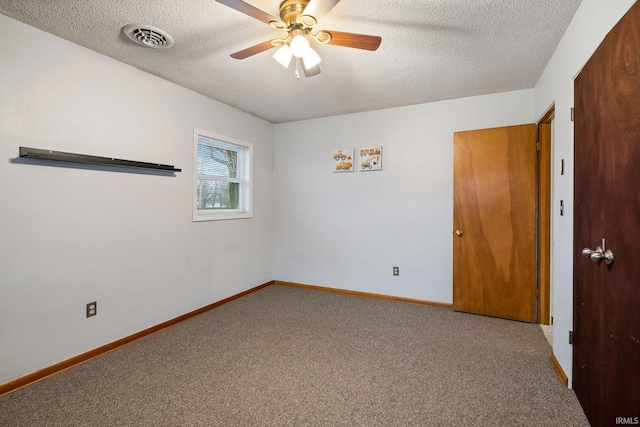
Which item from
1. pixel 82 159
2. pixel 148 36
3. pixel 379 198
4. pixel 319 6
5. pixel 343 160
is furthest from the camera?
pixel 343 160

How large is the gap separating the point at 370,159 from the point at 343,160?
1.26 ft

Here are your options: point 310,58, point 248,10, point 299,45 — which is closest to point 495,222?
point 310,58

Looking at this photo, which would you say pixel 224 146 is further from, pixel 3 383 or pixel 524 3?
pixel 524 3

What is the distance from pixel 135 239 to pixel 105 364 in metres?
1.02

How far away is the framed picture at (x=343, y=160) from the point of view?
3.95 m

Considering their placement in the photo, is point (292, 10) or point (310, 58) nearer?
point (292, 10)

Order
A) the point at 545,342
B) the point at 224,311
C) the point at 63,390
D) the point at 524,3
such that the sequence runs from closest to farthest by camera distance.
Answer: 1. the point at 524,3
2. the point at 63,390
3. the point at 545,342
4. the point at 224,311

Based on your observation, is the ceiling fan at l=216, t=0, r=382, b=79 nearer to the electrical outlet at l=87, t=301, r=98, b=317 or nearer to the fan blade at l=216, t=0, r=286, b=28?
the fan blade at l=216, t=0, r=286, b=28

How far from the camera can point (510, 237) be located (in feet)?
9.93

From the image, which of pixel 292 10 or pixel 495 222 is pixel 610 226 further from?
pixel 292 10

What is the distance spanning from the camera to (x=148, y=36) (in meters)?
2.12

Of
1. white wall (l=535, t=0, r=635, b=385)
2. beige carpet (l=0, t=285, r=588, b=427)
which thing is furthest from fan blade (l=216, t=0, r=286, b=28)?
beige carpet (l=0, t=285, r=588, b=427)

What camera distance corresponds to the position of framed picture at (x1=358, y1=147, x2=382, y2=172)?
3.77 m

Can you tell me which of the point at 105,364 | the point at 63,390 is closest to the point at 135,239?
the point at 105,364
